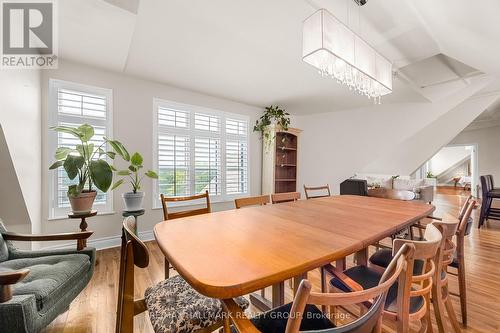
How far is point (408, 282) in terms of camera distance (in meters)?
0.81

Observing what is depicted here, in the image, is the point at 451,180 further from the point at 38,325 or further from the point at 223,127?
the point at 38,325

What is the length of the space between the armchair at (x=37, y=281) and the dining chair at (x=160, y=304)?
485 millimetres

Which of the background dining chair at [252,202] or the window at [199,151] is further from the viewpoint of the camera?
the window at [199,151]

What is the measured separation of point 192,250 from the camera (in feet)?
3.09

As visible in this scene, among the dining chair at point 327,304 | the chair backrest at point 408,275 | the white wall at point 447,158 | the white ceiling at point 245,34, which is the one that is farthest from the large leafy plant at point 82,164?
the white wall at point 447,158

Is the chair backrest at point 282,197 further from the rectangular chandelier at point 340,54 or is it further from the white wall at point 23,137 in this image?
the white wall at point 23,137

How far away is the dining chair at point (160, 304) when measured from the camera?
0.91 m

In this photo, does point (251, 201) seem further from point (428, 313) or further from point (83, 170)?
point (83, 170)

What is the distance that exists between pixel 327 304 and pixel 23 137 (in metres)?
2.79

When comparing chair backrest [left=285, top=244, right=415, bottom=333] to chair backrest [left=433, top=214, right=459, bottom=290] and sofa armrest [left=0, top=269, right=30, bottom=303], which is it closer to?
chair backrest [left=433, top=214, right=459, bottom=290]

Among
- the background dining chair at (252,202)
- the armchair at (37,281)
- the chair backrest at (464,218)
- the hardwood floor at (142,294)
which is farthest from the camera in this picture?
the background dining chair at (252,202)

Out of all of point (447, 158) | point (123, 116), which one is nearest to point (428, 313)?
point (123, 116)

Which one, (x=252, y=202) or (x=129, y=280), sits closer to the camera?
(x=129, y=280)

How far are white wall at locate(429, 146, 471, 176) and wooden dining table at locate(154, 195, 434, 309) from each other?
40.1 ft
